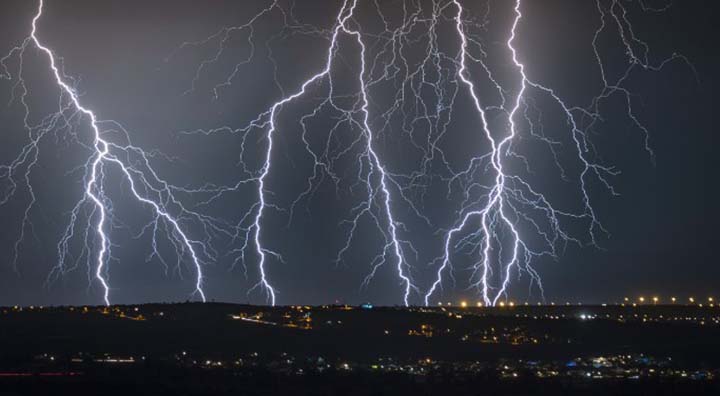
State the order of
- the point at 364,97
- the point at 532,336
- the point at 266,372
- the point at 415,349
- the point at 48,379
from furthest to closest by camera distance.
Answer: the point at 364,97 → the point at 532,336 → the point at 415,349 → the point at 266,372 → the point at 48,379

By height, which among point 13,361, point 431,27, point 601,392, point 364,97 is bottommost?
point 601,392

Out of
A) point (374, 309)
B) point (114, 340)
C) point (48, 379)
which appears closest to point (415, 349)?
point (374, 309)

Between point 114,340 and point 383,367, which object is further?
point 114,340

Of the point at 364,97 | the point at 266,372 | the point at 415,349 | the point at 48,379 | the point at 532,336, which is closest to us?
the point at 48,379

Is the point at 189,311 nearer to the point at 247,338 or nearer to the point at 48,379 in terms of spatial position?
the point at 247,338

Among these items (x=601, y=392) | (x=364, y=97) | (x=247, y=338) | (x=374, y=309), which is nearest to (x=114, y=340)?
(x=247, y=338)

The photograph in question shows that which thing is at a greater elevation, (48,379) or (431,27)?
(431,27)
